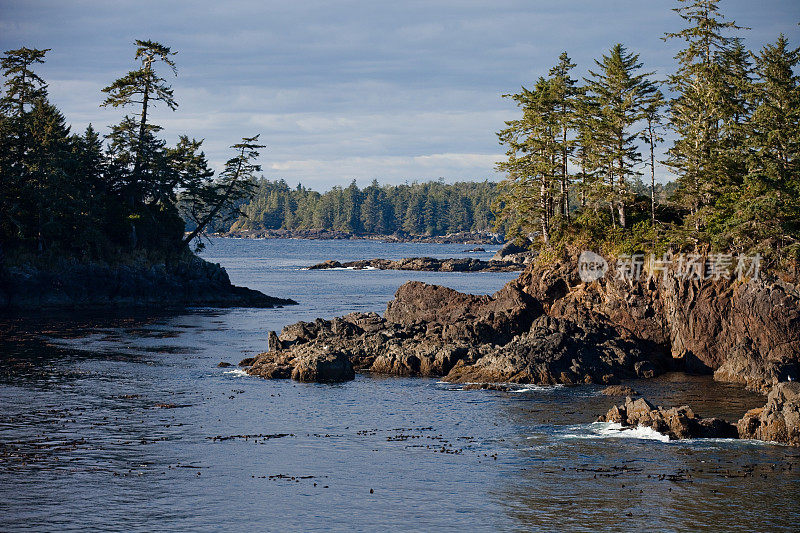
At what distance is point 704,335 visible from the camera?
156 ft

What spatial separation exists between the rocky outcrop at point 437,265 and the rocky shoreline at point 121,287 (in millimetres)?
60929

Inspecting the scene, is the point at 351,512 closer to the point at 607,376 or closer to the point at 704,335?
the point at 607,376

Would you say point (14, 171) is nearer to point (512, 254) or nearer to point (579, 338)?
point (579, 338)

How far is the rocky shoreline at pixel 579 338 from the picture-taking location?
146 feet

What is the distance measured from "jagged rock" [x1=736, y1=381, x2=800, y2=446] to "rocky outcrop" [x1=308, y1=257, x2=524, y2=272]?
11349 cm

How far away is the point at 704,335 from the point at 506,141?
27.4m

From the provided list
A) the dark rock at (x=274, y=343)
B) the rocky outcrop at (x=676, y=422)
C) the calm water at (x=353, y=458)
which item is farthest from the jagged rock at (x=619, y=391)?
the dark rock at (x=274, y=343)

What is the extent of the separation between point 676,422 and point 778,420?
3.94 m

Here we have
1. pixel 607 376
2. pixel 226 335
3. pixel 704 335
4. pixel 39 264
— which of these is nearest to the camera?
pixel 607 376

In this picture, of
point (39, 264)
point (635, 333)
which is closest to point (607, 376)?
point (635, 333)

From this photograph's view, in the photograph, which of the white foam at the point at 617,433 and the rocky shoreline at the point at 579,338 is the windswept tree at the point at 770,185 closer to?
the rocky shoreline at the point at 579,338

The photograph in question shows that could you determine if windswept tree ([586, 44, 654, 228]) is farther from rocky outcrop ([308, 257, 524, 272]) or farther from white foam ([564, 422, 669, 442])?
rocky outcrop ([308, 257, 524, 272])

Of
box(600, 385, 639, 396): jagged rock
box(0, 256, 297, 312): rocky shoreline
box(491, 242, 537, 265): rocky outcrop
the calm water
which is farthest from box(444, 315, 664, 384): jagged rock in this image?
box(491, 242, 537, 265): rocky outcrop

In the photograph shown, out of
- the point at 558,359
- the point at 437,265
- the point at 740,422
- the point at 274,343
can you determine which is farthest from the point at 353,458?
the point at 437,265
